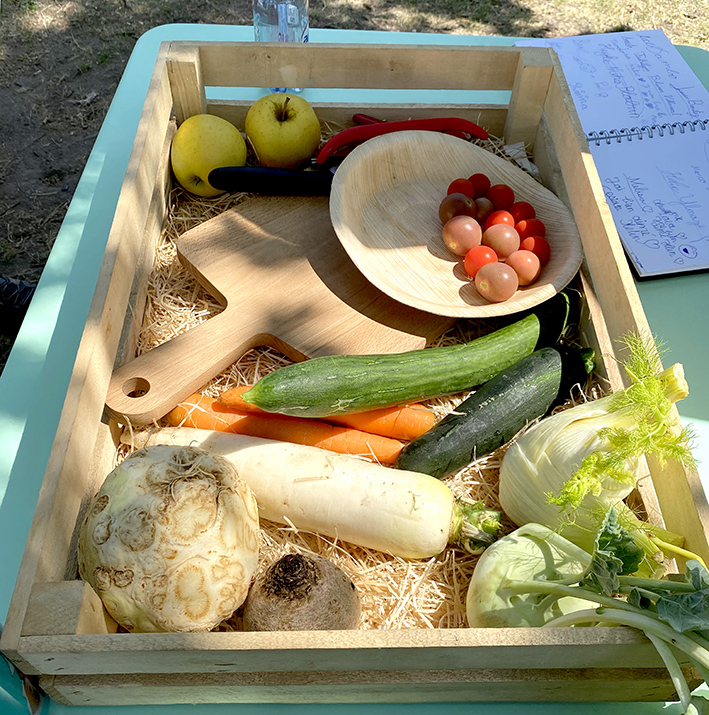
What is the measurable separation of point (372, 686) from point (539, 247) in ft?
2.90

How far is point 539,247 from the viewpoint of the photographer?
1.40 meters

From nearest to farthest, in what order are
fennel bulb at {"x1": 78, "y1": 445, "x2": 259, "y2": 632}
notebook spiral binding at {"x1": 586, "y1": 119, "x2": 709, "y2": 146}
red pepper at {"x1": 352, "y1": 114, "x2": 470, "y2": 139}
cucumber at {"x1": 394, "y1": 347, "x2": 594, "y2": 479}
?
fennel bulb at {"x1": 78, "y1": 445, "x2": 259, "y2": 632} < cucumber at {"x1": 394, "y1": 347, "x2": 594, "y2": 479} < red pepper at {"x1": 352, "y1": 114, "x2": 470, "y2": 139} < notebook spiral binding at {"x1": 586, "y1": 119, "x2": 709, "y2": 146}

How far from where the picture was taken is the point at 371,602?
1078 millimetres

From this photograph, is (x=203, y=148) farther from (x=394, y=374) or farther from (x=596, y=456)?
(x=596, y=456)

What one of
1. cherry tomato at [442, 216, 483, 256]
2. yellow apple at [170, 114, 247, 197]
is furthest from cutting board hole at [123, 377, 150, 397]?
cherry tomato at [442, 216, 483, 256]

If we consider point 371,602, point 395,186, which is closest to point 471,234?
point 395,186

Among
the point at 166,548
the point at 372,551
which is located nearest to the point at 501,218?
the point at 372,551

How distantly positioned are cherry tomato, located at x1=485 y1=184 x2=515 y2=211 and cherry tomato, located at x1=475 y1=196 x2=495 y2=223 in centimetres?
2

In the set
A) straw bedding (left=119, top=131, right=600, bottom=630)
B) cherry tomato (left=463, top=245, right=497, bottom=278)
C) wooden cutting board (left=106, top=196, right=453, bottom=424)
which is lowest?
straw bedding (left=119, top=131, right=600, bottom=630)

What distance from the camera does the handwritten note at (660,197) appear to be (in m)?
1.53

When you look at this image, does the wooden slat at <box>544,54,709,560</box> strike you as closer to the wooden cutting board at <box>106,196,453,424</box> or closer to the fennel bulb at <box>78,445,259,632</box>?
the wooden cutting board at <box>106,196,453,424</box>

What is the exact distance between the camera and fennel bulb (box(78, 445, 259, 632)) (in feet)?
2.96

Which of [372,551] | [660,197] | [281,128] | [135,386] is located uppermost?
[281,128]

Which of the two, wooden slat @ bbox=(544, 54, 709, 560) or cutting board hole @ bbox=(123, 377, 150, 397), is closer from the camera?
wooden slat @ bbox=(544, 54, 709, 560)
